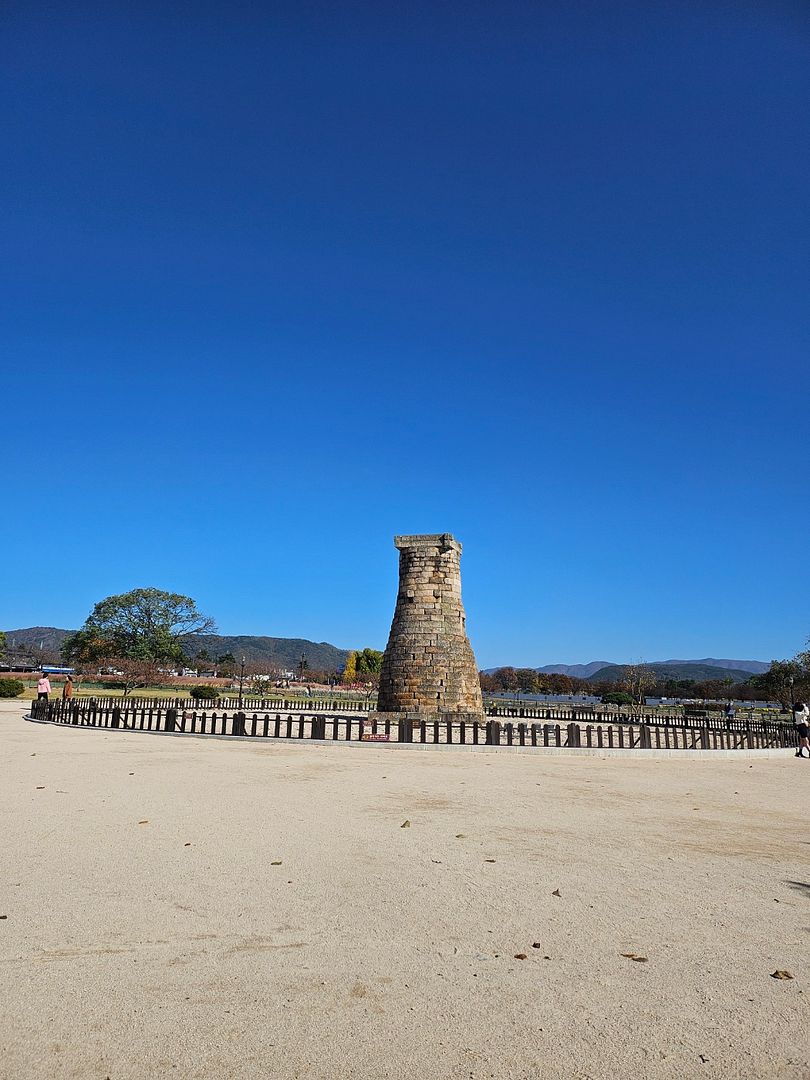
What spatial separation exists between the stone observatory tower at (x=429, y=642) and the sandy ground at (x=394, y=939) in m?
16.7

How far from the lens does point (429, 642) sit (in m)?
26.9

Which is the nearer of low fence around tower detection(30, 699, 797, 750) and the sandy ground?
the sandy ground

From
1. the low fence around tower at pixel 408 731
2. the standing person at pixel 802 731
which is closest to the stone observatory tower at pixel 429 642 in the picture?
the low fence around tower at pixel 408 731

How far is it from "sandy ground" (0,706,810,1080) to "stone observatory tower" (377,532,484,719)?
657 inches

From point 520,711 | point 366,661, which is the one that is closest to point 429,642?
point 520,711

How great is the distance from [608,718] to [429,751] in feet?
79.6

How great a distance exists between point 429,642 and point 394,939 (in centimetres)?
2239

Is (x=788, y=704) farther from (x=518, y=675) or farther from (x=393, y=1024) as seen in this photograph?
(x=518, y=675)

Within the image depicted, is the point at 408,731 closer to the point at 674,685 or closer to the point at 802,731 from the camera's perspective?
the point at 802,731

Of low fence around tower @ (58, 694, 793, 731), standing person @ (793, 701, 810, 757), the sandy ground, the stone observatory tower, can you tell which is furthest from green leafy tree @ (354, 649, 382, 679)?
the sandy ground

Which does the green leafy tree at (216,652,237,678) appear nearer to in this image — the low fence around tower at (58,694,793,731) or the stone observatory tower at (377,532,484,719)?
the low fence around tower at (58,694,793,731)

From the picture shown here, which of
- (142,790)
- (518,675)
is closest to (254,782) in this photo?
(142,790)

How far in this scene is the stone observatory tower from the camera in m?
26.4

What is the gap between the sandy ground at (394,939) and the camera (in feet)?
10.6
